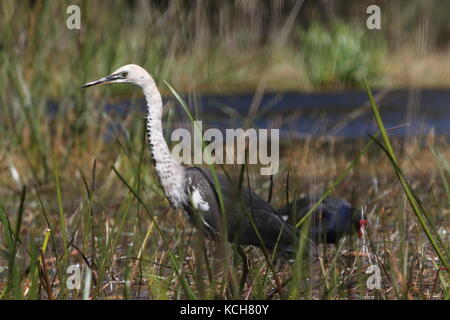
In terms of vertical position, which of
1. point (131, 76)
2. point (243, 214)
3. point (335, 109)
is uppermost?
point (131, 76)

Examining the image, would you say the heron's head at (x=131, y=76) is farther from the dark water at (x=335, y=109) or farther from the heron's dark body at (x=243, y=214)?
the dark water at (x=335, y=109)

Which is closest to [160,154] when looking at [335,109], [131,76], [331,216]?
[131,76]

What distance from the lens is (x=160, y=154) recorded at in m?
3.39

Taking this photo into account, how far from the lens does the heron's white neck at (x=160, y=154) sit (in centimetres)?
325

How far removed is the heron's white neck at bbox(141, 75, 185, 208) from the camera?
325 cm

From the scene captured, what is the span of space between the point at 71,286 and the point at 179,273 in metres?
0.55

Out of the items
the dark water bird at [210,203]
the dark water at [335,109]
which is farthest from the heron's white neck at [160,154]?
the dark water at [335,109]

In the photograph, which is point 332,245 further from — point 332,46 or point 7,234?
point 332,46

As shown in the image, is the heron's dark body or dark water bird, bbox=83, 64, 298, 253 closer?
dark water bird, bbox=83, 64, 298, 253

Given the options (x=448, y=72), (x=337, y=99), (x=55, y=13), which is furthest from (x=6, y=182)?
(x=448, y=72)

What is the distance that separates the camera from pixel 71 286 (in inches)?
121

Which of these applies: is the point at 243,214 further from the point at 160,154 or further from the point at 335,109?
the point at 335,109

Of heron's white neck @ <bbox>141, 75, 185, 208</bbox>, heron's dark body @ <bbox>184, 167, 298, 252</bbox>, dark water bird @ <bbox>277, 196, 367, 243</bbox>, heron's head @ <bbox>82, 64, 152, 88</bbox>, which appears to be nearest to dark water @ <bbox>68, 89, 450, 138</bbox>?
dark water bird @ <bbox>277, 196, 367, 243</bbox>

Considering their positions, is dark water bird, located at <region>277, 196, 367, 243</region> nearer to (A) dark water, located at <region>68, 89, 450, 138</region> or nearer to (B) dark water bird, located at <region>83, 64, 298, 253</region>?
(B) dark water bird, located at <region>83, 64, 298, 253</region>
